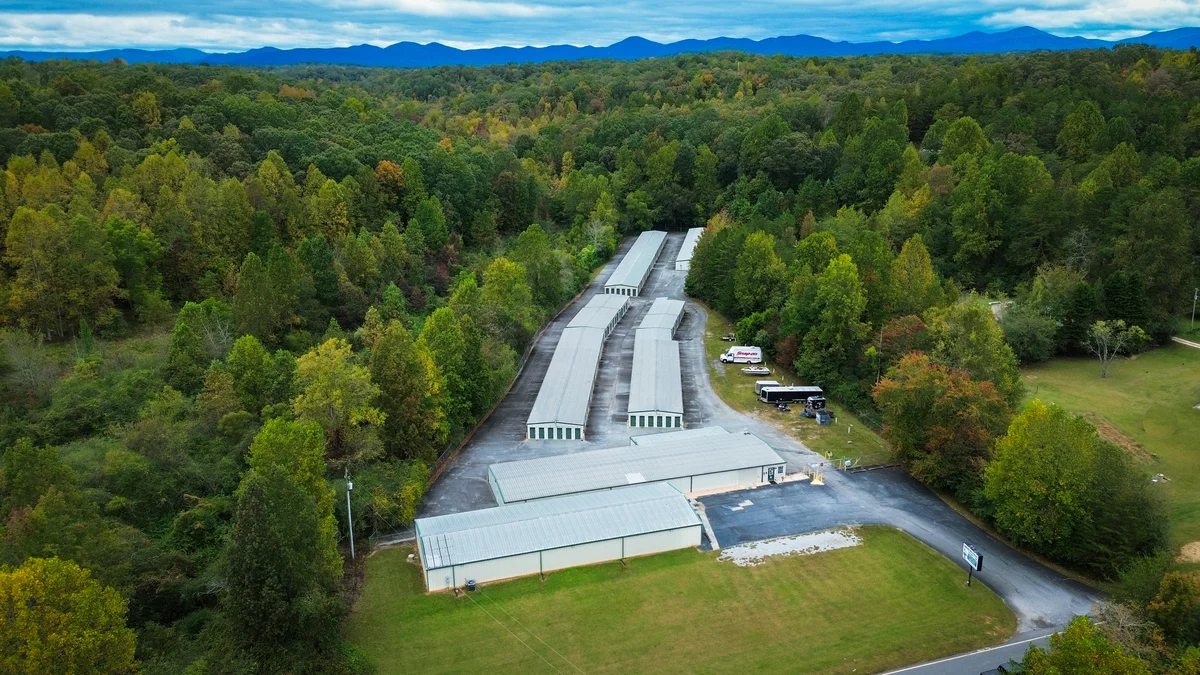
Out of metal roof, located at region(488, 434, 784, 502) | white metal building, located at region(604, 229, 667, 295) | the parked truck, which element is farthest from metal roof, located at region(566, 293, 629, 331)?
metal roof, located at region(488, 434, 784, 502)

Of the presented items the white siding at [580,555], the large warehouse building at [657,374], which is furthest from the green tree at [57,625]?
the large warehouse building at [657,374]

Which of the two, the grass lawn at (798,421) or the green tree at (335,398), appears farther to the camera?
the grass lawn at (798,421)

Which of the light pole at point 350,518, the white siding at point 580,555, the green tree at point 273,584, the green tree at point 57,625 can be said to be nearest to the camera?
the green tree at point 57,625

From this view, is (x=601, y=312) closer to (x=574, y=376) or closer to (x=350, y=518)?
(x=574, y=376)

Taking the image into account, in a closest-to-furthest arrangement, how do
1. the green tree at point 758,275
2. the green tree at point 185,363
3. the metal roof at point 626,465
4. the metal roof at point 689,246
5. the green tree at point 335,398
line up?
the green tree at point 335,398 → the metal roof at point 626,465 → the green tree at point 185,363 → the green tree at point 758,275 → the metal roof at point 689,246

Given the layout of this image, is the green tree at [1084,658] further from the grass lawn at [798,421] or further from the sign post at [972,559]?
the grass lawn at [798,421]

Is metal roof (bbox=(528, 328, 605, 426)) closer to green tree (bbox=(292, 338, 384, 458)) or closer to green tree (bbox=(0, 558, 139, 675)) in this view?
green tree (bbox=(292, 338, 384, 458))
